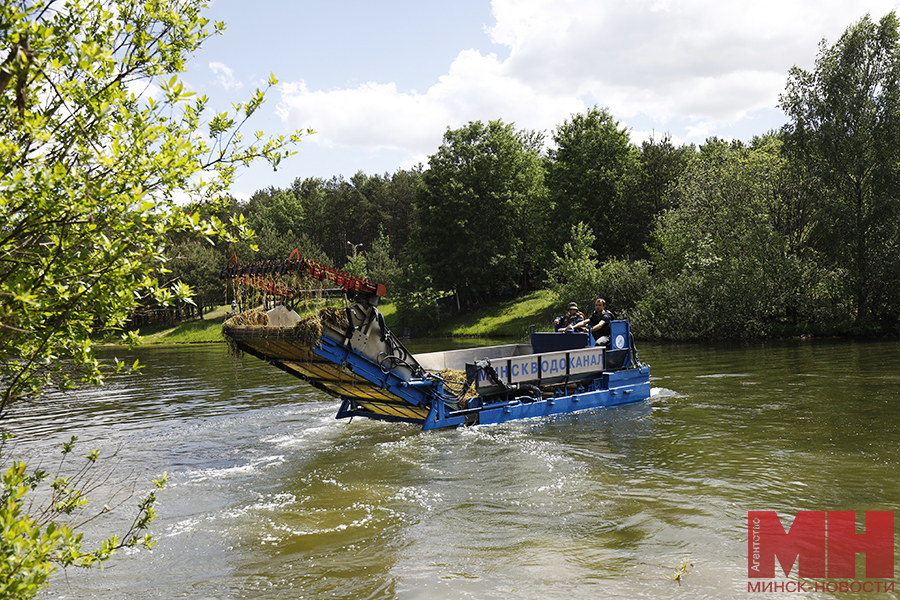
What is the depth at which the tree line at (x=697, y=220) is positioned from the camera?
30.5 m

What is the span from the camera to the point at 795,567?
18.9 ft

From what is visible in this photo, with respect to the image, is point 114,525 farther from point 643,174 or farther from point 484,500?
point 643,174

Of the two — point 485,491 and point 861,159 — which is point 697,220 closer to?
point 861,159

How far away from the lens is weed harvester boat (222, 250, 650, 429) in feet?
32.3

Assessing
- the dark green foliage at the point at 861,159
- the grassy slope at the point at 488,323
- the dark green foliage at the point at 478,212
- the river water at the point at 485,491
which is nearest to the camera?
the river water at the point at 485,491

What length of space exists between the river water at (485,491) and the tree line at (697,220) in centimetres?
812

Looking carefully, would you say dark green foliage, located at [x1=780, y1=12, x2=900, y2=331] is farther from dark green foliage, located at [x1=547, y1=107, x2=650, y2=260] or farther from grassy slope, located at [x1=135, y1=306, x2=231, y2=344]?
grassy slope, located at [x1=135, y1=306, x2=231, y2=344]

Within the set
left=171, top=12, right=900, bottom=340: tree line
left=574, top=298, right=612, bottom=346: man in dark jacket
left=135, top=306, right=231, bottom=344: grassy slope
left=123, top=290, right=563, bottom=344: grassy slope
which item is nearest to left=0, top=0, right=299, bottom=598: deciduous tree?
left=574, top=298, right=612, bottom=346: man in dark jacket

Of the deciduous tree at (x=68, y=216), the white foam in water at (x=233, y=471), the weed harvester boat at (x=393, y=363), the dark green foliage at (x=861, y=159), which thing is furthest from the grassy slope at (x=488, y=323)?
the deciduous tree at (x=68, y=216)

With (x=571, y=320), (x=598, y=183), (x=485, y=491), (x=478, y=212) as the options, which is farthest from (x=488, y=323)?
(x=485, y=491)

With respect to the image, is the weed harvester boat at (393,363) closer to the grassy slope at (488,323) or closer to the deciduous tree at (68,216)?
the deciduous tree at (68,216)

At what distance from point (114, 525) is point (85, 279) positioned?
5876 millimetres

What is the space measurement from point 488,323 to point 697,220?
59.0 feet

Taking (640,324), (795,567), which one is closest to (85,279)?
(795,567)
